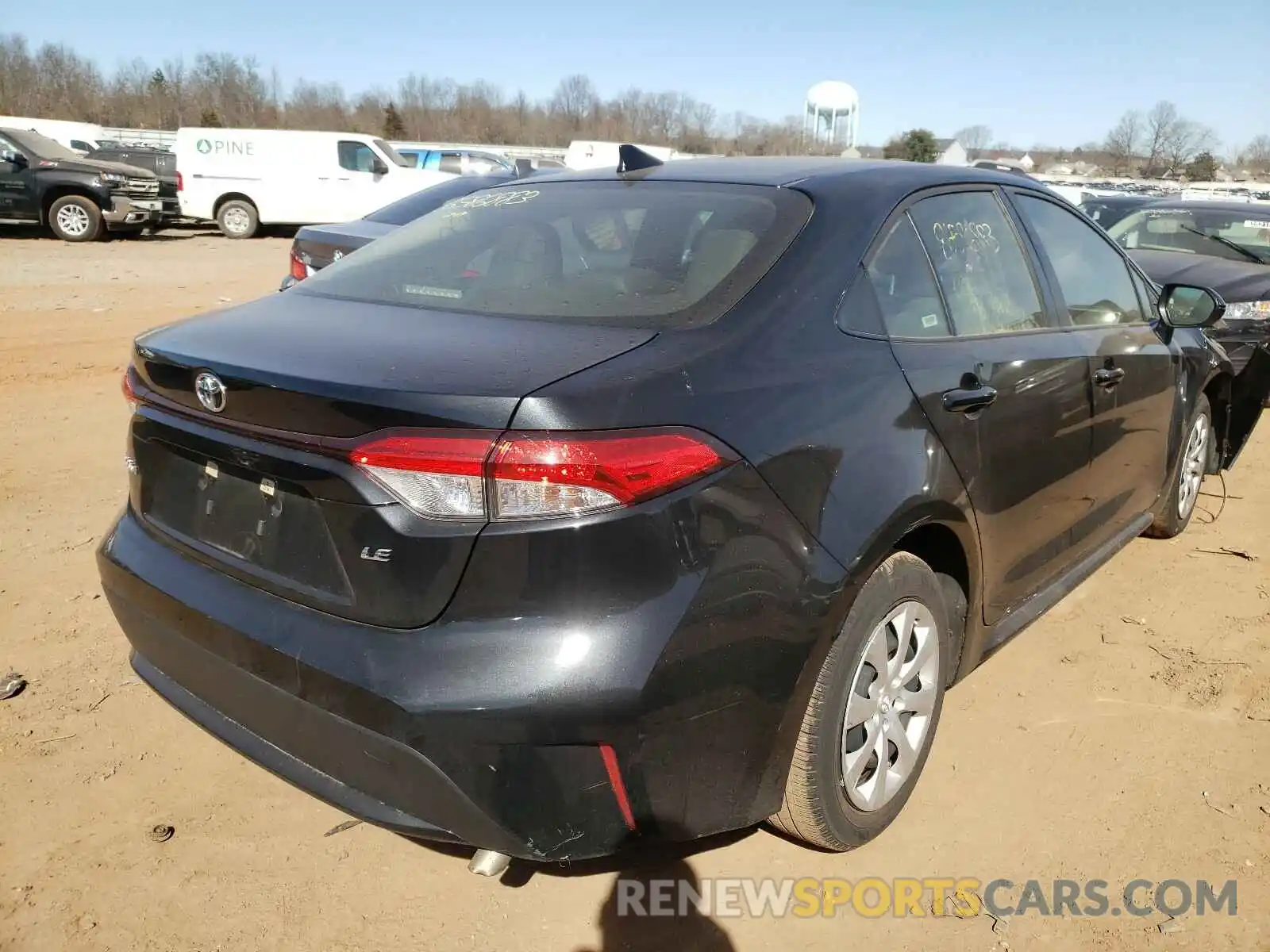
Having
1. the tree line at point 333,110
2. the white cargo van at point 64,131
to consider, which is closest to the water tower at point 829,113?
the tree line at point 333,110

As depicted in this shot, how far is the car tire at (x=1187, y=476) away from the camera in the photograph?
14.2ft

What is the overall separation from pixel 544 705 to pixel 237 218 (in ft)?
65.2

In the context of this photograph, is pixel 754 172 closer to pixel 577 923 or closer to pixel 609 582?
pixel 609 582

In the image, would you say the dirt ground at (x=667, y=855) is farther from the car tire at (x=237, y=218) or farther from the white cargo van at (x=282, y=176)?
the car tire at (x=237, y=218)

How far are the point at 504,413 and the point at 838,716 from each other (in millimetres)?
1082

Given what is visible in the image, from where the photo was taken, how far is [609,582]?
5.70 ft

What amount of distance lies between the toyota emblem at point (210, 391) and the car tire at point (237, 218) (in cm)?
1901

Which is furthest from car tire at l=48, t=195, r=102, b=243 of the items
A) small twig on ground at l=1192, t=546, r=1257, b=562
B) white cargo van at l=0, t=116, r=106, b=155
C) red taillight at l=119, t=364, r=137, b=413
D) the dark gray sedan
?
small twig on ground at l=1192, t=546, r=1257, b=562

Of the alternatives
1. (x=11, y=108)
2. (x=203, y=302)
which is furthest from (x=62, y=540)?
(x=11, y=108)

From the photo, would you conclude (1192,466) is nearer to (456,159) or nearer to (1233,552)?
A: (1233,552)

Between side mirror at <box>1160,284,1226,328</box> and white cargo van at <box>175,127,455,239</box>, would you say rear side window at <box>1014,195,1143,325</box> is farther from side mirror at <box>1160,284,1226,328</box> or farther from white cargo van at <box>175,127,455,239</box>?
white cargo van at <box>175,127,455,239</box>

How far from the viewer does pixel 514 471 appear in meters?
1.71

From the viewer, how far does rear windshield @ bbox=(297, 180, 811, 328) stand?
221 cm

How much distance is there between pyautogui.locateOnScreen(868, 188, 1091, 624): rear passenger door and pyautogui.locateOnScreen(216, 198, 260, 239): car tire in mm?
18820
